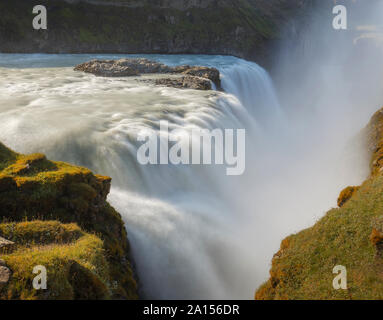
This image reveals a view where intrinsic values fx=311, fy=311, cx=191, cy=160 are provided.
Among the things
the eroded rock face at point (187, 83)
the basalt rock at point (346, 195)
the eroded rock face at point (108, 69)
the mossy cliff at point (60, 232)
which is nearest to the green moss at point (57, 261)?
the mossy cliff at point (60, 232)

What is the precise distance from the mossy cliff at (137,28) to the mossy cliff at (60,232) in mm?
66765

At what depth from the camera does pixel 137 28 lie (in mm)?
83562

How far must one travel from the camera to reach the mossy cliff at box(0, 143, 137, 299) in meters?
7.41

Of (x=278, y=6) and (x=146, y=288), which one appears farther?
(x=278, y=6)

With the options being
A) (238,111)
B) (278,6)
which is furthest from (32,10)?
(278,6)

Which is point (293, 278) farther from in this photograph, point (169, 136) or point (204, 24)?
point (204, 24)

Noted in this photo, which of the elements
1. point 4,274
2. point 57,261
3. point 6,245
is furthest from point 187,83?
point 4,274

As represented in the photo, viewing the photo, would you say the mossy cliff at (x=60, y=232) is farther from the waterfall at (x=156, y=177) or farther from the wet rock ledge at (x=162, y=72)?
the wet rock ledge at (x=162, y=72)

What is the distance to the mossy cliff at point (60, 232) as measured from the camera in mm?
7406

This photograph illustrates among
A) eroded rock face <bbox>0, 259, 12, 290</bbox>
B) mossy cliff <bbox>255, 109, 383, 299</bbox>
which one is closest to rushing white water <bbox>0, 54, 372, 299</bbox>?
mossy cliff <bbox>255, 109, 383, 299</bbox>

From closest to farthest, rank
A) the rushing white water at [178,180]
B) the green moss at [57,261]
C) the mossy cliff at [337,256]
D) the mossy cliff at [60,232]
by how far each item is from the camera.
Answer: the green moss at [57,261], the mossy cliff at [60,232], the mossy cliff at [337,256], the rushing white water at [178,180]
